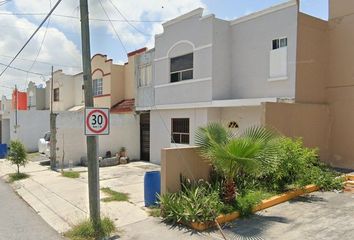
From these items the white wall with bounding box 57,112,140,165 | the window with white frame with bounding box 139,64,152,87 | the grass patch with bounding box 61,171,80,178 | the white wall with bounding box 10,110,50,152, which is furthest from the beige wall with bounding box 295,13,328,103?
the white wall with bounding box 10,110,50,152

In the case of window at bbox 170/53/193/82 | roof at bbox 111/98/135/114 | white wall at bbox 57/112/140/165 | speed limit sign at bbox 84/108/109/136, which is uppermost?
window at bbox 170/53/193/82

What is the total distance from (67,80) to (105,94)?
8.10 metres

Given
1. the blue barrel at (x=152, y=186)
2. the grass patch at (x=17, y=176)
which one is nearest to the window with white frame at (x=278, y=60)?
the blue barrel at (x=152, y=186)

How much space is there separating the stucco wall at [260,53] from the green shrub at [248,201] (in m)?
5.09

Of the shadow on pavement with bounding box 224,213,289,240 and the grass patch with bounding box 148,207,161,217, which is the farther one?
the grass patch with bounding box 148,207,161,217

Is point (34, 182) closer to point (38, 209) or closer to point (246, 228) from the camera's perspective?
point (38, 209)

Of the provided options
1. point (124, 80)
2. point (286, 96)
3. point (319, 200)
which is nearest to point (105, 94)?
point (124, 80)

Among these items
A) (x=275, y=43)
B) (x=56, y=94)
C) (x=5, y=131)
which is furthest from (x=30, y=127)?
(x=275, y=43)

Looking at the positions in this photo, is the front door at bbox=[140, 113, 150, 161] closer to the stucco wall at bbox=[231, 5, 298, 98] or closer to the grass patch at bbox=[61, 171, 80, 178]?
the grass patch at bbox=[61, 171, 80, 178]

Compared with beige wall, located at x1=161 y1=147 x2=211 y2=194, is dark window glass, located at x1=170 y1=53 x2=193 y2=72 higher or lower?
higher

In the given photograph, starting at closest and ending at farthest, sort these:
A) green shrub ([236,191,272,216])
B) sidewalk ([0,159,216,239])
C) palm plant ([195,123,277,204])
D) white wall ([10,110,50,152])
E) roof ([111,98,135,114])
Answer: sidewalk ([0,159,216,239]) → palm plant ([195,123,277,204]) → green shrub ([236,191,272,216]) → roof ([111,98,135,114]) → white wall ([10,110,50,152])

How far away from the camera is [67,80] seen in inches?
1110

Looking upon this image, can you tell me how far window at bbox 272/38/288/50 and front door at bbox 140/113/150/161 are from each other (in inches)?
336

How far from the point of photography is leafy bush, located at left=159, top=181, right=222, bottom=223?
6.99 m
